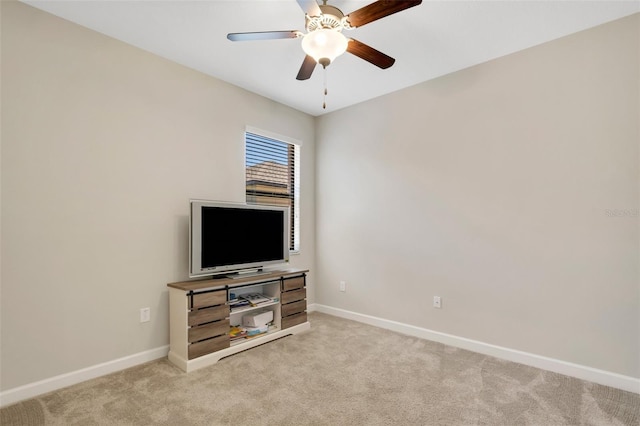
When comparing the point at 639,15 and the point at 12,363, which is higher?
the point at 639,15

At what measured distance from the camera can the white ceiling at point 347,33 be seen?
210 centimetres

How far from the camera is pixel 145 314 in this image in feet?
8.61

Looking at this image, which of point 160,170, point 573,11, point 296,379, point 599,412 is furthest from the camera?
point 160,170

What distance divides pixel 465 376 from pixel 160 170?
3060 mm

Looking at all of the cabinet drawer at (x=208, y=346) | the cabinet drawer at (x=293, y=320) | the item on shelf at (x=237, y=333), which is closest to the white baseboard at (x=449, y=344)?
the cabinet drawer at (x=208, y=346)

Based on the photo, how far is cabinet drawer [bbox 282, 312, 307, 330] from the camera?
3193mm

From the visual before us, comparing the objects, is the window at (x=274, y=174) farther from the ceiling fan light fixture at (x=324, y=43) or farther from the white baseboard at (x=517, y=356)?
the ceiling fan light fixture at (x=324, y=43)

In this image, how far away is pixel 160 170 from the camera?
2.75 meters

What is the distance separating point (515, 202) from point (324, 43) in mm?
2085

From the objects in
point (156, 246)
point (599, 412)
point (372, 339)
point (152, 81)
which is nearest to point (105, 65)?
point (152, 81)

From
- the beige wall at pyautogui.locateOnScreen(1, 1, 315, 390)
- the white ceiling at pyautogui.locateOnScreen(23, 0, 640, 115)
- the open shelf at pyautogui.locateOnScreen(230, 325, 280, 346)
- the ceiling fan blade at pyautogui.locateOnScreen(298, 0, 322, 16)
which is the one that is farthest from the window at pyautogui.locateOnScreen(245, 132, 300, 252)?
the ceiling fan blade at pyautogui.locateOnScreen(298, 0, 322, 16)

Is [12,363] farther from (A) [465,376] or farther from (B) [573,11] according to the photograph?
(B) [573,11]

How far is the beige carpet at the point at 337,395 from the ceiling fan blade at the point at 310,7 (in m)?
2.40

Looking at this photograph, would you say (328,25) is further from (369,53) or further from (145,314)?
(145,314)
